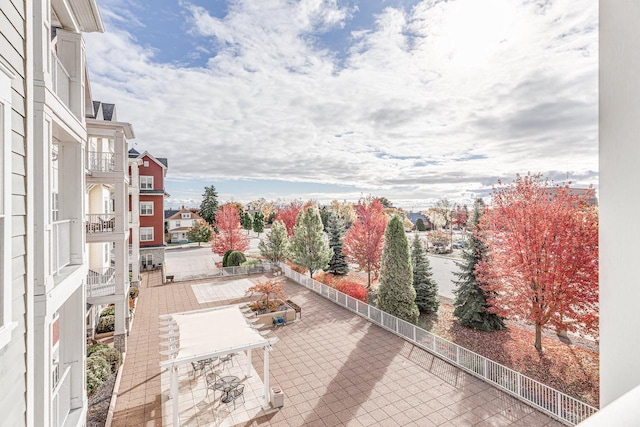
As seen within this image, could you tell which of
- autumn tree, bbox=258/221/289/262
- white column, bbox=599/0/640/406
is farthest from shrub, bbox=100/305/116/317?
white column, bbox=599/0/640/406

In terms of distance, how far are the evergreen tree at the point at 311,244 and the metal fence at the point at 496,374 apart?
7.94 metres

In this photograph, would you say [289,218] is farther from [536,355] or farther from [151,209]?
[536,355]

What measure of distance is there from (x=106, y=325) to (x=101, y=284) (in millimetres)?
2153

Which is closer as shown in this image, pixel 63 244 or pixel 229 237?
pixel 63 244

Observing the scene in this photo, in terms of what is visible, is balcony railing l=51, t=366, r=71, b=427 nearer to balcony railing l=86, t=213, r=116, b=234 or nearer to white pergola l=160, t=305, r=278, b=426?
white pergola l=160, t=305, r=278, b=426

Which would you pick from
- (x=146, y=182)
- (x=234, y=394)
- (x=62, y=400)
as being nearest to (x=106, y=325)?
(x=234, y=394)

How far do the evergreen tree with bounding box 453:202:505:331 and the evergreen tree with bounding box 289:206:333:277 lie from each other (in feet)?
31.1

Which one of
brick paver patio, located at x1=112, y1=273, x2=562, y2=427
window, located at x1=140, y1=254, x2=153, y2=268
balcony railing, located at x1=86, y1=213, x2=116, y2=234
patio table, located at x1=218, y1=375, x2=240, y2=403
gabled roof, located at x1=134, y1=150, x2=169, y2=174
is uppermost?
gabled roof, located at x1=134, y1=150, x2=169, y2=174

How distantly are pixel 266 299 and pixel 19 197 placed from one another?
1286 centimetres

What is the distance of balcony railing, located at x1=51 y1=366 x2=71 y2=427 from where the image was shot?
172 inches

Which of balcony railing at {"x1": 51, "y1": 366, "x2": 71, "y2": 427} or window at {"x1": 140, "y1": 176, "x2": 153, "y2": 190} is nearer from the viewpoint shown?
balcony railing at {"x1": 51, "y1": 366, "x2": 71, "y2": 427}

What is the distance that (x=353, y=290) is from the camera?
17359 mm

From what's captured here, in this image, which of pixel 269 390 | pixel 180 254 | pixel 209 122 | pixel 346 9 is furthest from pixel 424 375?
pixel 180 254

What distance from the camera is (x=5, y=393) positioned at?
2578 millimetres
